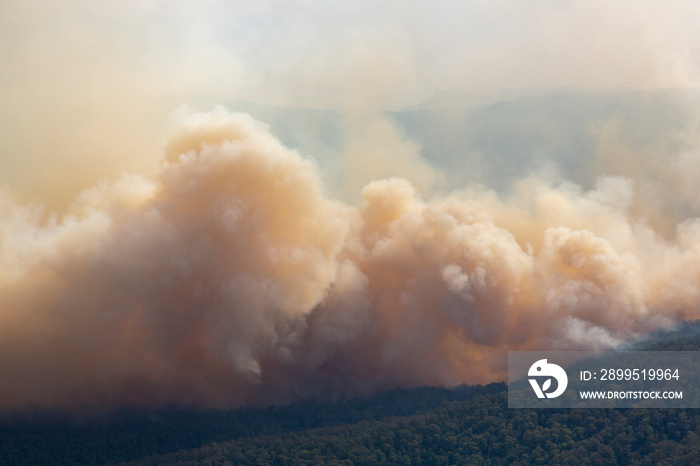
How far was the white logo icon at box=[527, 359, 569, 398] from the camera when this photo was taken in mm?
38469

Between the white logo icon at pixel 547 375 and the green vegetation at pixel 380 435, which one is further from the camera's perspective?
the white logo icon at pixel 547 375

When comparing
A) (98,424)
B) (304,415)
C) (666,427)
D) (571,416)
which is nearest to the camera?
(666,427)

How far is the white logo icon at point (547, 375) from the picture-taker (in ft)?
126

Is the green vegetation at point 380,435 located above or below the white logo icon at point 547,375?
below

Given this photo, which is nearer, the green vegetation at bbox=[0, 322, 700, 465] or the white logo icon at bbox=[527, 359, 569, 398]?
the green vegetation at bbox=[0, 322, 700, 465]

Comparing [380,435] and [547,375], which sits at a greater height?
[547,375]

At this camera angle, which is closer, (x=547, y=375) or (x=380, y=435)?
(x=547, y=375)

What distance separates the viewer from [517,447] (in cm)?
A: 3744

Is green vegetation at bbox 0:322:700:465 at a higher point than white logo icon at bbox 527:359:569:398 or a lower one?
lower

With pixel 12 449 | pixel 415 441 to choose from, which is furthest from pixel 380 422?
pixel 12 449

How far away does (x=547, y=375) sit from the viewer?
3884 centimetres

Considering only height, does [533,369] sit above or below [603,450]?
above

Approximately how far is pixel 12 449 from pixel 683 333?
100 ft

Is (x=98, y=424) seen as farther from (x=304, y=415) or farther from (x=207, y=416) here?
(x=304, y=415)
